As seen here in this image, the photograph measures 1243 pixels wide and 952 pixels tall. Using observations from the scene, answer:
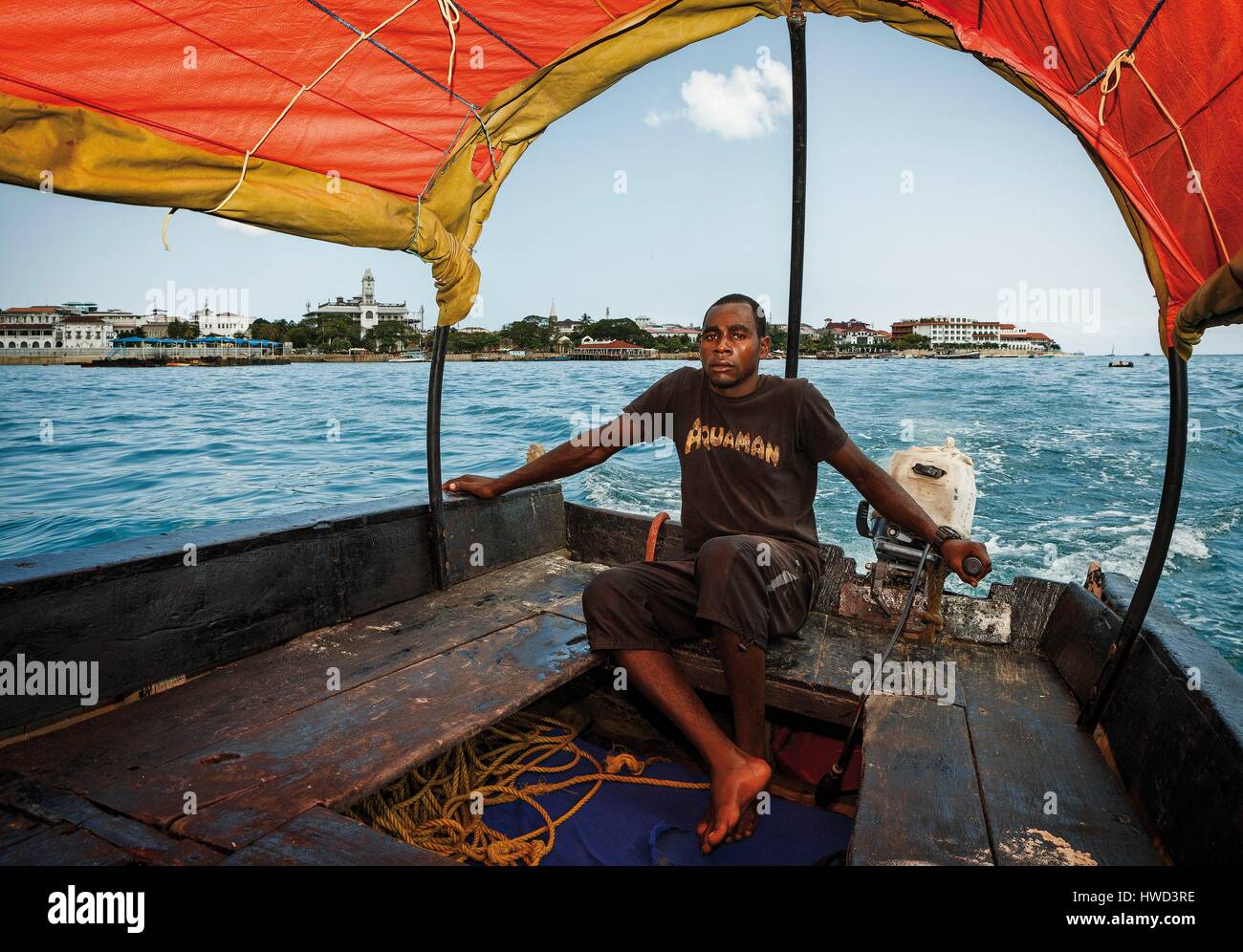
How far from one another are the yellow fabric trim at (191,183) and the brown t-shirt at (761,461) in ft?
4.46

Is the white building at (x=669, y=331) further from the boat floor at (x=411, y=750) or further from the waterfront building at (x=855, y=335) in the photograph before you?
the boat floor at (x=411, y=750)

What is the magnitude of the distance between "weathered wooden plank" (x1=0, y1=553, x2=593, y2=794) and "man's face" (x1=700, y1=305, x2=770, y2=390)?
1.34 meters

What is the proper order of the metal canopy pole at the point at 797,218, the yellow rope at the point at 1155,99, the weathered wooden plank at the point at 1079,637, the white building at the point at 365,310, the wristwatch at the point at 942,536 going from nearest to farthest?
the yellow rope at the point at 1155,99 → the weathered wooden plank at the point at 1079,637 → the wristwatch at the point at 942,536 → the metal canopy pole at the point at 797,218 → the white building at the point at 365,310

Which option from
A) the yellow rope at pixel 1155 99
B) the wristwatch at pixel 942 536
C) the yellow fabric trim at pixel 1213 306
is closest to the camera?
the yellow fabric trim at pixel 1213 306

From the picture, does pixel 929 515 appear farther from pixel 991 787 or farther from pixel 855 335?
pixel 855 335

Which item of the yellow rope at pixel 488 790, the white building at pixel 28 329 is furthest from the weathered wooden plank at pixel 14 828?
the white building at pixel 28 329

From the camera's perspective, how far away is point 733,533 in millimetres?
2762

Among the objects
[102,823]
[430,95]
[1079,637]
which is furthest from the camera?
[1079,637]

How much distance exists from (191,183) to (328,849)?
1901 millimetres

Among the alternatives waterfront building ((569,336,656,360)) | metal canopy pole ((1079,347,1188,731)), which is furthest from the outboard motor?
waterfront building ((569,336,656,360))

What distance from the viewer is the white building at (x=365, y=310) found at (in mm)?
117250
